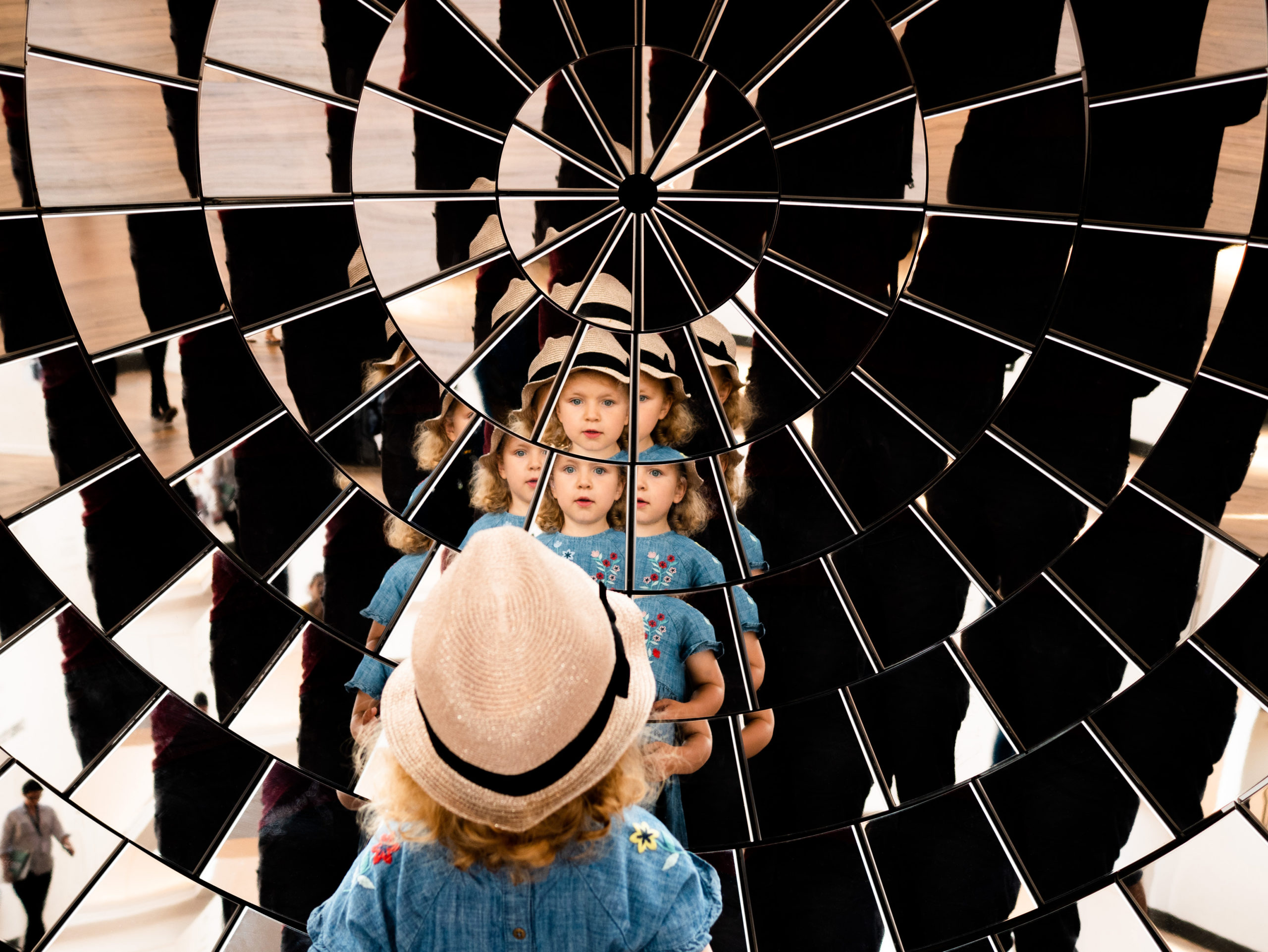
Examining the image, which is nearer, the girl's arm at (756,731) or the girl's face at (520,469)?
the girl's face at (520,469)

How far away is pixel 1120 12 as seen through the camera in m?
3.80

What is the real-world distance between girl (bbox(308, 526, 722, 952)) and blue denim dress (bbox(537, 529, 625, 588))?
1756 mm

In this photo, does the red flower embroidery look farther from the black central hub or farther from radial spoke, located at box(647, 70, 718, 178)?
radial spoke, located at box(647, 70, 718, 178)

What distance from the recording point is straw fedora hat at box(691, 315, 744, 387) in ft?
14.3

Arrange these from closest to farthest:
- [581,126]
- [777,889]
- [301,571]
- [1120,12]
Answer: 1. [1120,12]
2. [581,126]
3. [301,571]
4. [777,889]

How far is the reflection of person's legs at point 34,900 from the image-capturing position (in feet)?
15.4

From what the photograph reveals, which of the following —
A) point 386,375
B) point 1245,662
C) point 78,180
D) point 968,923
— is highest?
point 78,180

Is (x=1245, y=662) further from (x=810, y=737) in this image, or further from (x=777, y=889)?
(x=777, y=889)

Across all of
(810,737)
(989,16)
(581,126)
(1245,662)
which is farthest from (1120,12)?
(810,737)

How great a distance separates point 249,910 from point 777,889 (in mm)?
2564

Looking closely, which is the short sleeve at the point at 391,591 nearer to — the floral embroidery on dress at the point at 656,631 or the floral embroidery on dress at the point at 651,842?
the floral embroidery on dress at the point at 656,631

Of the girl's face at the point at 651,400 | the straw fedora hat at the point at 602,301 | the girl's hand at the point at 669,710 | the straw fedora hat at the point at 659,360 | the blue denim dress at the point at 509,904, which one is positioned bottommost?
the blue denim dress at the point at 509,904

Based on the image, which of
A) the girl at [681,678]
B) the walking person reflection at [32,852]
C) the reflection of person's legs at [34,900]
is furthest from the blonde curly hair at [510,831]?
the reflection of person's legs at [34,900]

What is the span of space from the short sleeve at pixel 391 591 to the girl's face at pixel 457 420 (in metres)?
0.61
